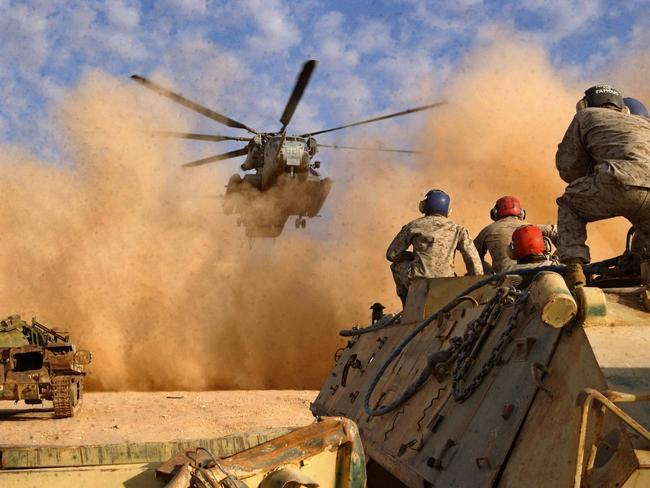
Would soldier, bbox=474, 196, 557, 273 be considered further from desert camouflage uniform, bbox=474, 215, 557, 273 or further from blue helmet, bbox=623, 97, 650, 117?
blue helmet, bbox=623, 97, 650, 117

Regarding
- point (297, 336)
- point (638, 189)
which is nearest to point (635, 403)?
point (638, 189)

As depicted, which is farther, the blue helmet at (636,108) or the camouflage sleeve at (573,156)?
the blue helmet at (636,108)

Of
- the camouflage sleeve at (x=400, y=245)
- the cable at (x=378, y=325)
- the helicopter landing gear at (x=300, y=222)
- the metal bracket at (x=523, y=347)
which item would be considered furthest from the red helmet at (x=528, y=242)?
the helicopter landing gear at (x=300, y=222)

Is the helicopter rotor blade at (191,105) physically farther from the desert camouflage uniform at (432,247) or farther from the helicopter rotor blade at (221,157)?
the desert camouflage uniform at (432,247)

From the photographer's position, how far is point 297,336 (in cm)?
2281

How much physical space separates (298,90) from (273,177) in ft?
8.74

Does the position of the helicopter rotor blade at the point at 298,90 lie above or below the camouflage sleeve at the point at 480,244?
above

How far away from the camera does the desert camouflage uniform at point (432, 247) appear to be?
853 cm

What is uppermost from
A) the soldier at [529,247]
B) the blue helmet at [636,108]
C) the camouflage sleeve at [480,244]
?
the blue helmet at [636,108]

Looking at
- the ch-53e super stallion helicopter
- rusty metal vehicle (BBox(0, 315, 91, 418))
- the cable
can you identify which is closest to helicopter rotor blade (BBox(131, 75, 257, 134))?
the ch-53e super stallion helicopter

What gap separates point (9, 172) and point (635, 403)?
2745 centimetres

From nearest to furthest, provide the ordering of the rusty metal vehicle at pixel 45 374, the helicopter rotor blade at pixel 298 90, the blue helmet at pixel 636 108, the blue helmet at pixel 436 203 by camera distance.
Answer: the blue helmet at pixel 636 108 → the blue helmet at pixel 436 203 → the rusty metal vehicle at pixel 45 374 → the helicopter rotor blade at pixel 298 90

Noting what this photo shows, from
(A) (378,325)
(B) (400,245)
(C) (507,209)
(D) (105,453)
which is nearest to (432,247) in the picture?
(B) (400,245)

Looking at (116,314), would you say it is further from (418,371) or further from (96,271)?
(418,371)
